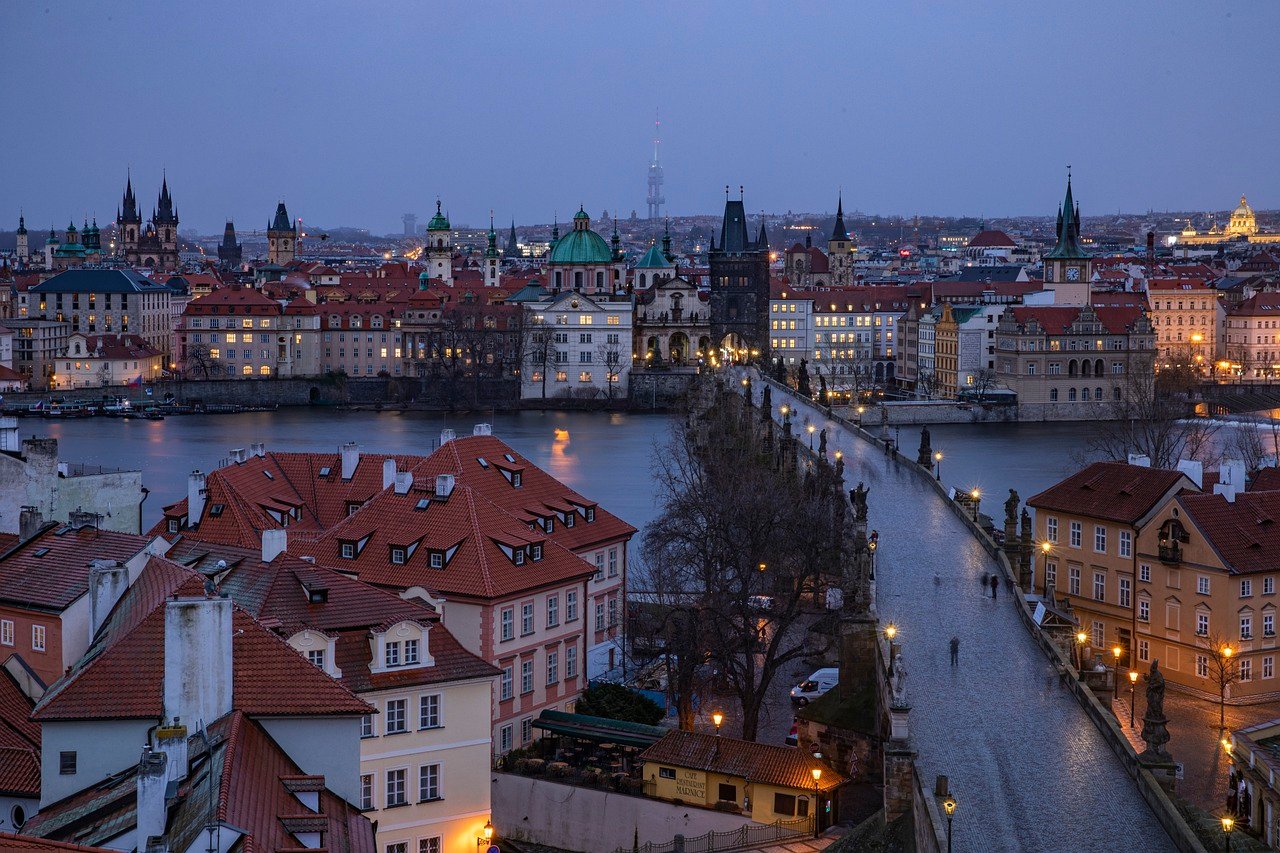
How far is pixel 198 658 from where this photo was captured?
9648mm

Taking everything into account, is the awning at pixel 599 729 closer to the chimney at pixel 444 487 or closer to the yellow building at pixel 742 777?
the yellow building at pixel 742 777

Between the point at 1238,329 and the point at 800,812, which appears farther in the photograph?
the point at 1238,329

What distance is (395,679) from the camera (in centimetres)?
1291

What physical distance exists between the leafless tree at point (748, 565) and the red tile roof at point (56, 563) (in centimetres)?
534

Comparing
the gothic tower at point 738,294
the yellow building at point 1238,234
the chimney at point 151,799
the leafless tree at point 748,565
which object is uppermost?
the yellow building at point 1238,234

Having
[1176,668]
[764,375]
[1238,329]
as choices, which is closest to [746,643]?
[1176,668]

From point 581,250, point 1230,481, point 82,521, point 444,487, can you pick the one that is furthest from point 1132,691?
point 581,250

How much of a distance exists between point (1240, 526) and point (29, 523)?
12.2 m

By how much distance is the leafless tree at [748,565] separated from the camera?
54.4 ft

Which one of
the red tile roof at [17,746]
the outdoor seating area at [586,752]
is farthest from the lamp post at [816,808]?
the red tile roof at [17,746]

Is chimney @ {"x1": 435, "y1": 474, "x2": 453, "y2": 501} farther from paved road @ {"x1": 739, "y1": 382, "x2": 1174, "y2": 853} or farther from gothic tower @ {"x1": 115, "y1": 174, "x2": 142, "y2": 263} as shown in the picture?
gothic tower @ {"x1": 115, "y1": 174, "x2": 142, "y2": 263}

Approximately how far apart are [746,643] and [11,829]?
23.7 ft

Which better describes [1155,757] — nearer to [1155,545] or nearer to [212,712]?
[212,712]

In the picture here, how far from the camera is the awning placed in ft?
50.2
